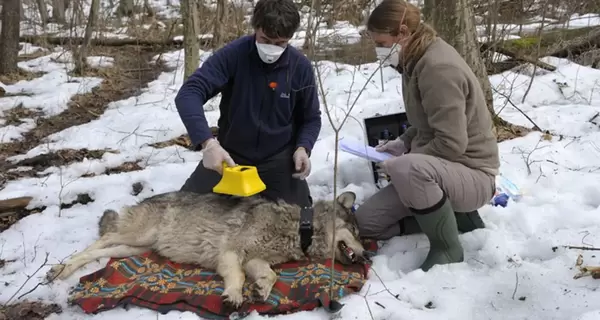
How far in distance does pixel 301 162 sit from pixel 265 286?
1.13m

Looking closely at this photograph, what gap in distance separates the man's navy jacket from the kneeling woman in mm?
812

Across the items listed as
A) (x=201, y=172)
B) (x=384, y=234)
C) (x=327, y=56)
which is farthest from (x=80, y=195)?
(x=327, y=56)

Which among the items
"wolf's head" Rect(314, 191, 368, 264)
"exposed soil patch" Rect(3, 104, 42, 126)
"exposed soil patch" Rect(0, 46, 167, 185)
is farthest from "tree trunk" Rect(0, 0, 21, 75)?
"wolf's head" Rect(314, 191, 368, 264)

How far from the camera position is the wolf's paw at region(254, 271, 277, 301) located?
9.65 feet

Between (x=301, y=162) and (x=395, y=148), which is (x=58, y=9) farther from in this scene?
(x=395, y=148)

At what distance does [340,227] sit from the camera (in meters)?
3.57

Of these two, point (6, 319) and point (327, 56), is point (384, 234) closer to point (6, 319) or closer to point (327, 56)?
point (6, 319)

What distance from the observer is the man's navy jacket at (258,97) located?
3.82 meters

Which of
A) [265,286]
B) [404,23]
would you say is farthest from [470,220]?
[265,286]

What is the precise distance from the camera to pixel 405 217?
3676 millimetres

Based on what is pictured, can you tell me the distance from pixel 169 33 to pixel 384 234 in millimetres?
9990

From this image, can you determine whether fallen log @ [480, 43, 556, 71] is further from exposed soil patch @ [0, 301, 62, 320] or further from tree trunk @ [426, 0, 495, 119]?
exposed soil patch @ [0, 301, 62, 320]

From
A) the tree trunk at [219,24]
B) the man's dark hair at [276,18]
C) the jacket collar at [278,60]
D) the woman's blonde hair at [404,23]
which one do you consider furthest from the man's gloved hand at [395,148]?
the tree trunk at [219,24]

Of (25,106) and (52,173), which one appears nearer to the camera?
(52,173)
